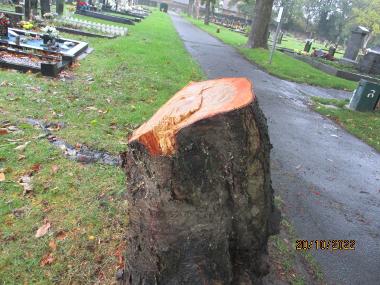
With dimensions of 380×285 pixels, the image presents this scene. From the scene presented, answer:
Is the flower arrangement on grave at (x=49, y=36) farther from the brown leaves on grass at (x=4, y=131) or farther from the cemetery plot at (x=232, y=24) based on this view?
the cemetery plot at (x=232, y=24)

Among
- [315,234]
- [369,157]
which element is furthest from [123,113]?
[369,157]

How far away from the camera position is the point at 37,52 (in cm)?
1014

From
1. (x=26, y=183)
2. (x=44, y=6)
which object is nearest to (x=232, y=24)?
(x=44, y=6)

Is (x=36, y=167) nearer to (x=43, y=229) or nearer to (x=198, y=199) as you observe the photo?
(x=43, y=229)

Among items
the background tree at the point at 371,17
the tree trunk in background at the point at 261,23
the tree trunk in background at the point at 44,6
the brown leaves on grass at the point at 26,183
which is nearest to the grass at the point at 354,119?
the brown leaves on grass at the point at 26,183

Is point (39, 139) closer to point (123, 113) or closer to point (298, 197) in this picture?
point (123, 113)

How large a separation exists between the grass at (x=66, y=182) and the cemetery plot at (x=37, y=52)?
1.25ft

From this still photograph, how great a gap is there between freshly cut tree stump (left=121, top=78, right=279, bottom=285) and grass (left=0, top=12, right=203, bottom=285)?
87 cm

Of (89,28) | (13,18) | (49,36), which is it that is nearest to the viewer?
(49,36)

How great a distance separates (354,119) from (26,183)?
871 cm

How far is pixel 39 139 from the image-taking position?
524 centimetres

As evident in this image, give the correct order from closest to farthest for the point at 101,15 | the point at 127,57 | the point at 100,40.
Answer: the point at 127,57, the point at 100,40, the point at 101,15

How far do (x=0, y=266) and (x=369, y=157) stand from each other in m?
6.96

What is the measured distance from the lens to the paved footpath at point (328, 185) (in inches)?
160
